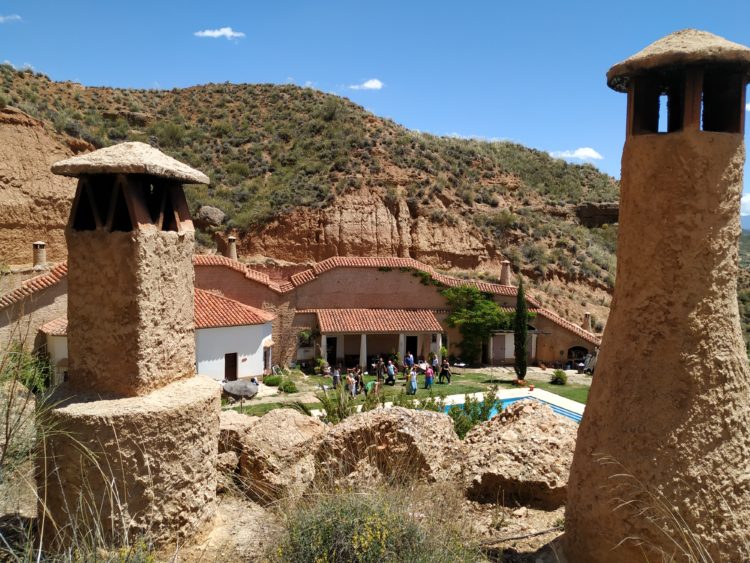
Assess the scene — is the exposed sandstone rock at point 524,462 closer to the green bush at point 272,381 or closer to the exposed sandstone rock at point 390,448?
the exposed sandstone rock at point 390,448

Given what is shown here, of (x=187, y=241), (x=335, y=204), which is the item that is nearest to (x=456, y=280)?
(x=335, y=204)

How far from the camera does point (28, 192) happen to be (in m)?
23.8

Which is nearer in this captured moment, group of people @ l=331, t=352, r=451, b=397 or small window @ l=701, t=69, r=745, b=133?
small window @ l=701, t=69, r=745, b=133

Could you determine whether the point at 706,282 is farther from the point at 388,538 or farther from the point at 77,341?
the point at 77,341

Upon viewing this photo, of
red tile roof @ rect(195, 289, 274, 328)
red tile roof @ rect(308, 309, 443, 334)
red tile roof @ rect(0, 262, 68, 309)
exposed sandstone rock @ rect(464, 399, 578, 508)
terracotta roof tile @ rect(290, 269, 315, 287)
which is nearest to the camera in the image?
exposed sandstone rock @ rect(464, 399, 578, 508)

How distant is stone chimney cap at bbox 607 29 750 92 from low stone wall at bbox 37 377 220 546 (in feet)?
16.2

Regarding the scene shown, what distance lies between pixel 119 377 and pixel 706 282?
17.4 ft

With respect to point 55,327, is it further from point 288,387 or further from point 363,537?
point 363,537

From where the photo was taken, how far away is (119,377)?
18.4ft

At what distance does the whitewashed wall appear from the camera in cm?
1888

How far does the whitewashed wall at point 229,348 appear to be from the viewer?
1888cm

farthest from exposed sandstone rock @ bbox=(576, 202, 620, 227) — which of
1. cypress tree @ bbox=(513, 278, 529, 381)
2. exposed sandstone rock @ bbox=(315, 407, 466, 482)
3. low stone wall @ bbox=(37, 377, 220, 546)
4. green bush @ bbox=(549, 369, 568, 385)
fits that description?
low stone wall @ bbox=(37, 377, 220, 546)

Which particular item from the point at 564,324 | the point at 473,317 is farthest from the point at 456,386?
the point at 564,324

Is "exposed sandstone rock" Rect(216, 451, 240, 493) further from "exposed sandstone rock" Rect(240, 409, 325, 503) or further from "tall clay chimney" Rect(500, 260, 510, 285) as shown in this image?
"tall clay chimney" Rect(500, 260, 510, 285)
